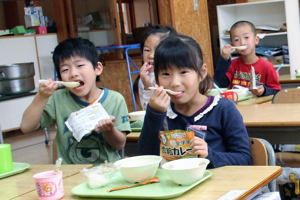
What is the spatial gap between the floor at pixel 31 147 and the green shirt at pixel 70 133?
96.6 inches

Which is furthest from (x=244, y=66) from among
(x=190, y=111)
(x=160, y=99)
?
(x=160, y=99)

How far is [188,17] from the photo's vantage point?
6395mm

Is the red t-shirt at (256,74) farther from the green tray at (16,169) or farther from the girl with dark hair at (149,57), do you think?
the green tray at (16,169)

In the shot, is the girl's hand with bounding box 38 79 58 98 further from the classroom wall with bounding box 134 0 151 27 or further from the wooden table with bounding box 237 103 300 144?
the classroom wall with bounding box 134 0 151 27

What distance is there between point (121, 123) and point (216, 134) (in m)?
0.51

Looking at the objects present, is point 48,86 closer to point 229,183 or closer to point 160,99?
point 160,99

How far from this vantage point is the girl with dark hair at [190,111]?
184cm

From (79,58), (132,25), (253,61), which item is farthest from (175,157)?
(132,25)

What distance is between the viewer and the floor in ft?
16.7

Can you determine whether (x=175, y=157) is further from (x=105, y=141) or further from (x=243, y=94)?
(x=243, y=94)

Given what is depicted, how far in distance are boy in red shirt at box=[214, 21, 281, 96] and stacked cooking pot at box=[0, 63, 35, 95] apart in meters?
2.45

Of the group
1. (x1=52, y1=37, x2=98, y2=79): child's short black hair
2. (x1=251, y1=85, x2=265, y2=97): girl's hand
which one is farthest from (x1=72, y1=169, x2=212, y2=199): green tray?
(x1=251, y1=85, x2=265, y2=97): girl's hand

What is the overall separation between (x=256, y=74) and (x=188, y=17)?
2689 mm

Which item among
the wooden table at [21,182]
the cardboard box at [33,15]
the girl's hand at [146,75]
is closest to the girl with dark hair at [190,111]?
the wooden table at [21,182]
